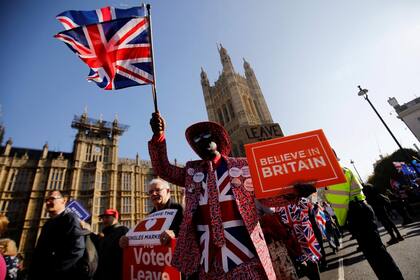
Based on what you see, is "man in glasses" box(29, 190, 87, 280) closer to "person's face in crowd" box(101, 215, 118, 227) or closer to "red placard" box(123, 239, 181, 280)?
"red placard" box(123, 239, 181, 280)

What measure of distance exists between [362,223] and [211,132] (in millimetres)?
3009

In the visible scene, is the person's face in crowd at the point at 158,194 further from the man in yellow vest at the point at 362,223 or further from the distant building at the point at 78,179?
the distant building at the point at 78,179

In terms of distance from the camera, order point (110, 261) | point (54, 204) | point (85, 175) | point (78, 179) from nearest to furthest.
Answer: point (54, 204)
point (110, 261)
point (78, 179)
point (85, 175)

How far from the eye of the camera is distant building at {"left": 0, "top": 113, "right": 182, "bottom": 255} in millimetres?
23219

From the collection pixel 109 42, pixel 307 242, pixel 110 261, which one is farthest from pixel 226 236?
pixel 109 42

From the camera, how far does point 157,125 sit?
2.13 metres

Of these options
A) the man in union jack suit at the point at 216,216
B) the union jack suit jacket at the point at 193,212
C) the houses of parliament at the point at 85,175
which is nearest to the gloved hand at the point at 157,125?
the man in union jack suit at the point at 216,216

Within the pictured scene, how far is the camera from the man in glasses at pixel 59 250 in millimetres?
2582

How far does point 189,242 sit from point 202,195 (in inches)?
16.8

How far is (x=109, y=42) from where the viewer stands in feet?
11.7

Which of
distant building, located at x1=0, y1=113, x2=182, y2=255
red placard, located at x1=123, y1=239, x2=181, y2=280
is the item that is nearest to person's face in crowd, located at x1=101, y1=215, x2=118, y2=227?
red placard, located at x1=123, y1=239, x2=181, y2=280

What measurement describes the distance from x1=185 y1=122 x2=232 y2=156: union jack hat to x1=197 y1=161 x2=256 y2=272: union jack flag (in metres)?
0.54

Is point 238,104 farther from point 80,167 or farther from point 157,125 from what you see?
point 157,125

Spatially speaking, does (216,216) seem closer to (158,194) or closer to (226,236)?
(226,236)
